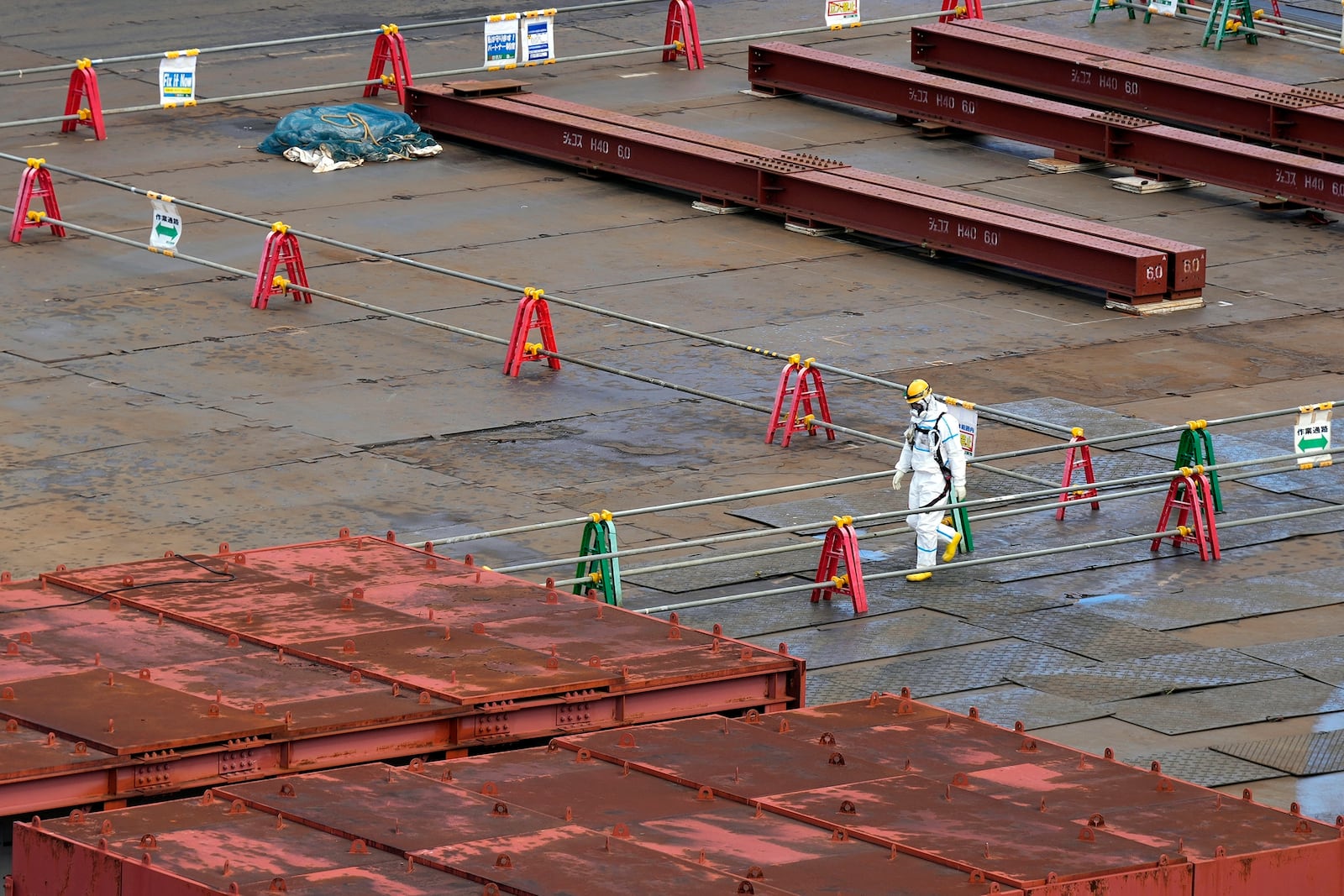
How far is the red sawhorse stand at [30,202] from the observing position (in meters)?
A: 25.9

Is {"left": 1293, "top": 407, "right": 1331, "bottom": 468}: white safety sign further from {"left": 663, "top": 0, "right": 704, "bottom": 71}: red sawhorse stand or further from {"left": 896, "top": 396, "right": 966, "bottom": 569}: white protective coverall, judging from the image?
{"left": 663, "top": 0, "right": 704, "bottom": 71}: red sawhorse stand

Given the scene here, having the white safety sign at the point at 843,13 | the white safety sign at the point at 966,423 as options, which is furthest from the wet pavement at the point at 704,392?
the white safety sign at the point at 843,13

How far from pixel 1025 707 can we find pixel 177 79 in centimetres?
1798

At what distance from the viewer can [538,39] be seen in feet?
110

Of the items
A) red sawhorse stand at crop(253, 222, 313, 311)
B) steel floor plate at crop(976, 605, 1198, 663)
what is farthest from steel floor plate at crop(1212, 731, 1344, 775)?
red sawhorse stand at crop(253, 222, 313, 311)

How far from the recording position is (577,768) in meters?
9.58

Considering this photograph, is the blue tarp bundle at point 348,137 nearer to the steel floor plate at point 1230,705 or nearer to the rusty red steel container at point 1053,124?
the rusty red steel container at point 1053,124

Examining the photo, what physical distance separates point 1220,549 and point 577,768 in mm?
9830

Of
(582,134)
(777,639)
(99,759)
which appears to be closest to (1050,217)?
(582,134)

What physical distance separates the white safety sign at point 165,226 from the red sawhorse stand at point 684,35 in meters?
11.4

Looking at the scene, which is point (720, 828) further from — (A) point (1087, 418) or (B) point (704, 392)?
(A) point (1087, 418)

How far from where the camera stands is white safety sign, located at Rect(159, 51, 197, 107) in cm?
3014

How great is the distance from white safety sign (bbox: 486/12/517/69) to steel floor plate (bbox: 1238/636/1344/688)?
18310 mm

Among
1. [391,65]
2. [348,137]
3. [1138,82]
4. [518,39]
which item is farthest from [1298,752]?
[518,39]
